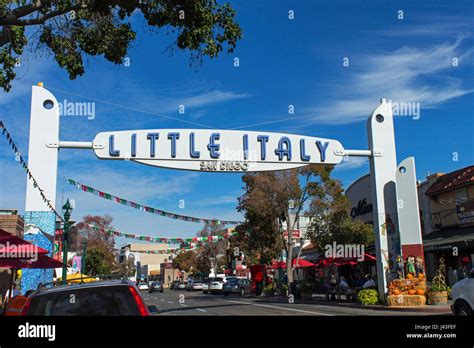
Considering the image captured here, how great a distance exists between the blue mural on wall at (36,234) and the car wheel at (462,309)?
12599 millimetres

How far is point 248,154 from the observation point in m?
19.3

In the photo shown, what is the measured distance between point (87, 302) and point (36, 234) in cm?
1221

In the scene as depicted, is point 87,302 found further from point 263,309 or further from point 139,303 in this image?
point 263,309

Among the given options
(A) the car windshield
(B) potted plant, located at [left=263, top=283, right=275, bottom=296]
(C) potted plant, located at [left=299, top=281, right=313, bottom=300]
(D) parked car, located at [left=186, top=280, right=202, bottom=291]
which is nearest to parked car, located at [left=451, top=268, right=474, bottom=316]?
(A) the car windshield

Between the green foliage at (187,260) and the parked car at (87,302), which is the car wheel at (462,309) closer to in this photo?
the parked car at (87,302)

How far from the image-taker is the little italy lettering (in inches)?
719

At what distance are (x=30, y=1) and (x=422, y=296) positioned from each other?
56.8 feet

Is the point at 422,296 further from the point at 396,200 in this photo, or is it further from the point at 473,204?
the point at 473,204

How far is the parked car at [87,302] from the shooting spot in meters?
5.42

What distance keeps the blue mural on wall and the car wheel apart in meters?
12.6

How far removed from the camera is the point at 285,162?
1958cm

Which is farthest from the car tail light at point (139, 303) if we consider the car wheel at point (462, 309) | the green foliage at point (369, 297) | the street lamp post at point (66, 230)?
the green foliage at point (369, 297)

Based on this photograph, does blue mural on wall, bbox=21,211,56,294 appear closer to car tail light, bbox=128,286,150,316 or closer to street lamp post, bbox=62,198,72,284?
street lamp post, bbox=62,198,72,284
